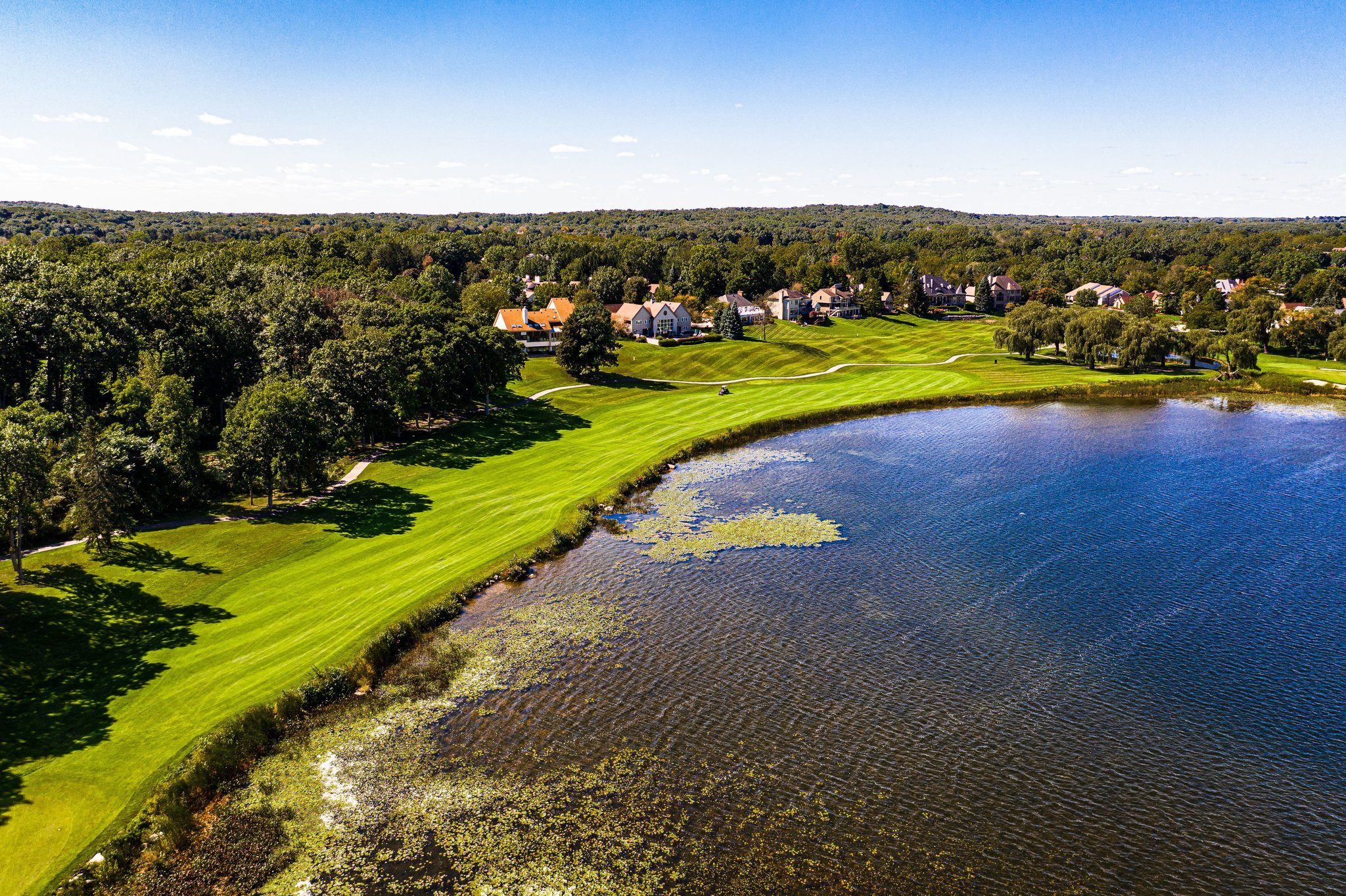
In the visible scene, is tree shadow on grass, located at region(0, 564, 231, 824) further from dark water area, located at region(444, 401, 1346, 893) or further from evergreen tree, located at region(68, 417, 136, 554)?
dark water area, located at region(444, 401, 1346, 893)

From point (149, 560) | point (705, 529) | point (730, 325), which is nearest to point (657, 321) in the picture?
point (730, 325)

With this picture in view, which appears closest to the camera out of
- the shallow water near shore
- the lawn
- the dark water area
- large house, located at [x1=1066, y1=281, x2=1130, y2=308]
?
the shallow water near shore

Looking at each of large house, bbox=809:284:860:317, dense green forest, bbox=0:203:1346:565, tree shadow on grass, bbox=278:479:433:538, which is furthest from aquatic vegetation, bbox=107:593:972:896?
large house, bbox=809:284:860:317

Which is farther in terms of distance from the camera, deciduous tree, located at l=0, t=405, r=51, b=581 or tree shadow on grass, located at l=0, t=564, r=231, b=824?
deciduous tree, located at l=0, t=405, r=51, b=581

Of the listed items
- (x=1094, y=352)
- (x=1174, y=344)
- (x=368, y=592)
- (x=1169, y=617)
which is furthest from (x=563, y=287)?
(x=1169, y=617)

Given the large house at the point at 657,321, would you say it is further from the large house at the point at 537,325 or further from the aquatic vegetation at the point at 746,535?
the aquatic vegetation at the point at 746,535

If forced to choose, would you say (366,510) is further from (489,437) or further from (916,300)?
(916,300)

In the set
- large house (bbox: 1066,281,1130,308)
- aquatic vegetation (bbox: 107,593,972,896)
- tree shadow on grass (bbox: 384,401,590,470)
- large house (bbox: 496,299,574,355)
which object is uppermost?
large house (bbox: 1066,281,1130,308)
